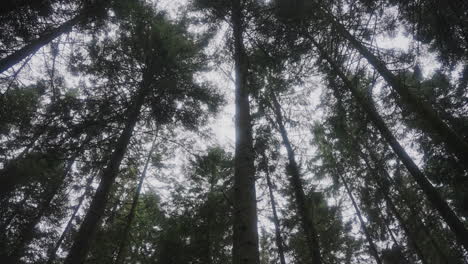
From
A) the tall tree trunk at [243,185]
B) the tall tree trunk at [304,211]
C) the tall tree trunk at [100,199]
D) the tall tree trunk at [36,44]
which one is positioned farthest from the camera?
the tall tree trunk at [304,211]

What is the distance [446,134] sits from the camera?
5621 millimetres

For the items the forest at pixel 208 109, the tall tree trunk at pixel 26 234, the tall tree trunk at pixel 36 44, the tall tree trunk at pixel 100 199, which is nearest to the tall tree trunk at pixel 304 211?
the forest at pixel 208 109

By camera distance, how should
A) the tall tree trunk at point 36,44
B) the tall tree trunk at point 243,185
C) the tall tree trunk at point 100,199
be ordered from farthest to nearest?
the tall tree trunk at point 36,44 → the tall tree trunk at point 100,199 → the tall tree trunk at point 243,185

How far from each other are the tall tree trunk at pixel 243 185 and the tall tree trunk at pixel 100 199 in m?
4.30

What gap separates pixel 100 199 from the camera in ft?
22.2

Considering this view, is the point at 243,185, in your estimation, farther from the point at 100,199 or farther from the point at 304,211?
the point at 304,211

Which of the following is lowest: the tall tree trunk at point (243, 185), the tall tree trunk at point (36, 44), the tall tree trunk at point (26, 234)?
the tall tree trunk at point (243, 185)

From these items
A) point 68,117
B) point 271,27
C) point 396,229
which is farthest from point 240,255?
point 396,229

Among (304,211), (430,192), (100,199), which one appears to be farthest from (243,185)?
(430,192)

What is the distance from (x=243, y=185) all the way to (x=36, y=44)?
7.01 m

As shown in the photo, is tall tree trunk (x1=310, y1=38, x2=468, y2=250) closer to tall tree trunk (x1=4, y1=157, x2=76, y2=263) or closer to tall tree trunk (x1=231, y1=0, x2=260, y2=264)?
tall tree trunk (x1=231, y1=0, x2=260, y2=264)

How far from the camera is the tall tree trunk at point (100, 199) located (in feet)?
20.1

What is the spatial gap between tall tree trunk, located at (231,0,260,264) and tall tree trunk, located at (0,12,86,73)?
5.10 metres

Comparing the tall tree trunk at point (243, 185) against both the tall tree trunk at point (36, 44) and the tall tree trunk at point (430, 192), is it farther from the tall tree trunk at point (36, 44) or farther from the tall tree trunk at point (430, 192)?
the tall tree trunk at point (36, 44)
